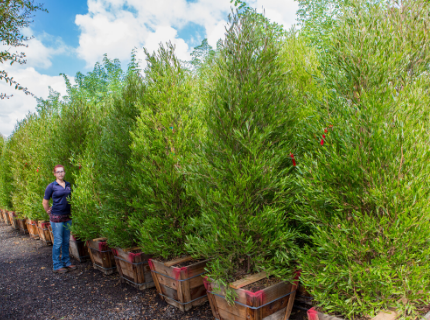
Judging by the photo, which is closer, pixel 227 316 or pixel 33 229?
pixel 227 316

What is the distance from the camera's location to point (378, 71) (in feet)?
10.1

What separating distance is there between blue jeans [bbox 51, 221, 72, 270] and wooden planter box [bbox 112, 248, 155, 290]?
191 centimetres

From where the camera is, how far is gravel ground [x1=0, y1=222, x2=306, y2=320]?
16.2ft

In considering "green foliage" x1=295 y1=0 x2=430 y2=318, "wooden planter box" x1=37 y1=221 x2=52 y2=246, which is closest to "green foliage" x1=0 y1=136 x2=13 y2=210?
"wooden planter box" x1=37 y1=221 x2=52 y2=246

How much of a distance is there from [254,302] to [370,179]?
1887 millimetres

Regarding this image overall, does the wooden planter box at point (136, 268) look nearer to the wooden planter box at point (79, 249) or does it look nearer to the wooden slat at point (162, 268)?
the wooden slat at point (162, 268)

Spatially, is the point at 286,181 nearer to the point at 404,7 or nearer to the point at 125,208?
the point at 404,7

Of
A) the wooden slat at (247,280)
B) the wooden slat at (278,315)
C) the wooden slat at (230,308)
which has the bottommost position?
the wooden slat at (278,315)

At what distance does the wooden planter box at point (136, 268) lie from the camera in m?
5.69

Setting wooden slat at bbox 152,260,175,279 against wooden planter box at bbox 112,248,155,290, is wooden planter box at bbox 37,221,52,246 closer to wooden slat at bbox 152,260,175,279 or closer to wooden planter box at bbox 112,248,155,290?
wooden planter box at bbox 112,248,155,290

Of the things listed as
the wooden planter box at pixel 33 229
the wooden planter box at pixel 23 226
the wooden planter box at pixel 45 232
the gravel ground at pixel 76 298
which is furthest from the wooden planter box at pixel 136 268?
the wooden planter box at pixel 23 226

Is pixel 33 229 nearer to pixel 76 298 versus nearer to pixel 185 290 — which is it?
pixel 76 298

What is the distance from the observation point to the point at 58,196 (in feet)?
23.6

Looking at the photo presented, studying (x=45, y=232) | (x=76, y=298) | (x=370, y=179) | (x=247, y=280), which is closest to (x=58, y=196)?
(x=76, y=298)
